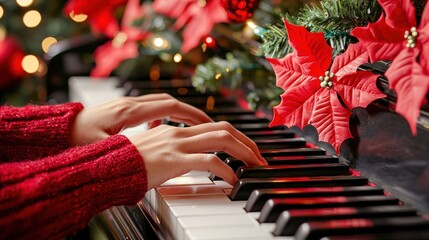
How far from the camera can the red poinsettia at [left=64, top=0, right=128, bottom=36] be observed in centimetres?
208

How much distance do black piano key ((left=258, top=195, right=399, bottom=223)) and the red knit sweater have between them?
0.75 ft

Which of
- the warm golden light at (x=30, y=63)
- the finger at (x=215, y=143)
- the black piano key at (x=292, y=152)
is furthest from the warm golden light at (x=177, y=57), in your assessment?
the warm golden light at (x=30, y=63)

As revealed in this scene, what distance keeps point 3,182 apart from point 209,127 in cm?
40

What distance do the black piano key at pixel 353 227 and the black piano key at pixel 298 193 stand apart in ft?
0.41

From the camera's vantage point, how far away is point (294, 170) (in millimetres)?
1183

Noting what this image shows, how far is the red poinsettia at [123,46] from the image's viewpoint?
2.18m

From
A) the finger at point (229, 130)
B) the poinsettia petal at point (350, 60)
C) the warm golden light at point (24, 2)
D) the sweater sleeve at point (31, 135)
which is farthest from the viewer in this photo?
the warm golden light at point (24, 2)

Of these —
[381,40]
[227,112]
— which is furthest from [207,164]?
[227,112]

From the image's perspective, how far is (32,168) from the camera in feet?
3.41

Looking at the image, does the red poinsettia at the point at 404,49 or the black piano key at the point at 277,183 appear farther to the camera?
the black piano key at the point at 277,183

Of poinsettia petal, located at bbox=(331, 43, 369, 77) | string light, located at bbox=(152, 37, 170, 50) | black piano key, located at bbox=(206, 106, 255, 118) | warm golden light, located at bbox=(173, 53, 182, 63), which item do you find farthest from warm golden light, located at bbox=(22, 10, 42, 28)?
poinsettia petal, located at bbox=(331, 43, 369, 77)

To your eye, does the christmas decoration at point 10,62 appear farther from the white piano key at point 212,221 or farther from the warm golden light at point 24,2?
the white piano key at point 212,221

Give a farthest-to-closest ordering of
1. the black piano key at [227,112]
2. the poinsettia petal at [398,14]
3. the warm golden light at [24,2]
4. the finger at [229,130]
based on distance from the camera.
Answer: the warm golden light at [24,2] < the black piano key at [227,112] < the finger at [229,130] < the poinsettia petal at [398,14]

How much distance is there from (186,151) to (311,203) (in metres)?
0.26
